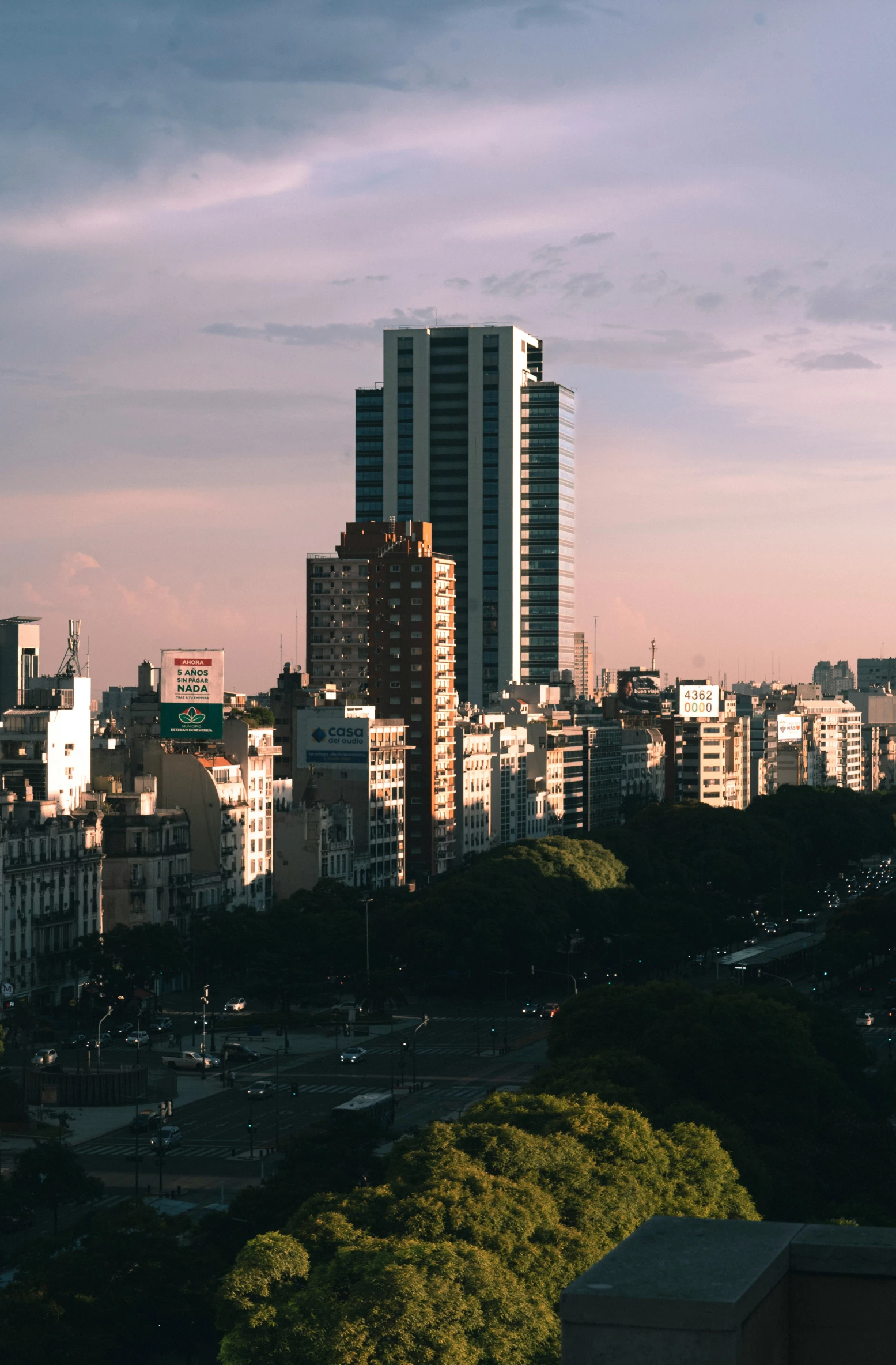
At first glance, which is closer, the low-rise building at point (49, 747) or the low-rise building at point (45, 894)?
the low-rise building at point (45, 894)

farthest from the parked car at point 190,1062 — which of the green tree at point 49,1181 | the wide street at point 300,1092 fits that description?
the green tree at point 49,1181

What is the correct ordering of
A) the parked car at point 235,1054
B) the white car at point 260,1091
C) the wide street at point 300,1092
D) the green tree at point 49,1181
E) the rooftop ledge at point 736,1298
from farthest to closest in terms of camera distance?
the parked car at point 235,1054 → the white car at point 260,1091 → the wide street at point 300,1092 → the green tree at point 49,1181 → the rooftop ledge at point 736,1298

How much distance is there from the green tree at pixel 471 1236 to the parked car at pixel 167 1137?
36507 millimetres

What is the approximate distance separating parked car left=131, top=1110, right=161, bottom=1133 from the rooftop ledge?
3961 inches

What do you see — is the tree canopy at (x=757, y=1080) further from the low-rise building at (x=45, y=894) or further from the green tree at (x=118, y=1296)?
the low-rise building at (x=45, y=894)

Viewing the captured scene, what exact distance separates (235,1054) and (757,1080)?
56.9m

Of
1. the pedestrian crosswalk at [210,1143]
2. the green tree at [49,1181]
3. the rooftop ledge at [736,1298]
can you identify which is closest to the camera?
the rooftop ledge at [736,1298]

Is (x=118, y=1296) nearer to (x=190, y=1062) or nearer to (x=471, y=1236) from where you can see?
(x=471, y=1236)

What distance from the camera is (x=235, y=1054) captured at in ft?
468

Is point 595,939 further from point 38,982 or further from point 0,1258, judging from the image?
point 0,1258

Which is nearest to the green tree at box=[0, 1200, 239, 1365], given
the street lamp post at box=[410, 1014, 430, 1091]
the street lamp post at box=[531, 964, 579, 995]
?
the street lamp post at box=[410, 1014, 430, 1091]

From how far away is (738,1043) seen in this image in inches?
3893

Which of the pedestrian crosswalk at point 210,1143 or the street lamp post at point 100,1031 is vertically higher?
the street lamp post at point 100,1031

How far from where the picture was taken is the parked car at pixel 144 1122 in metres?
114
